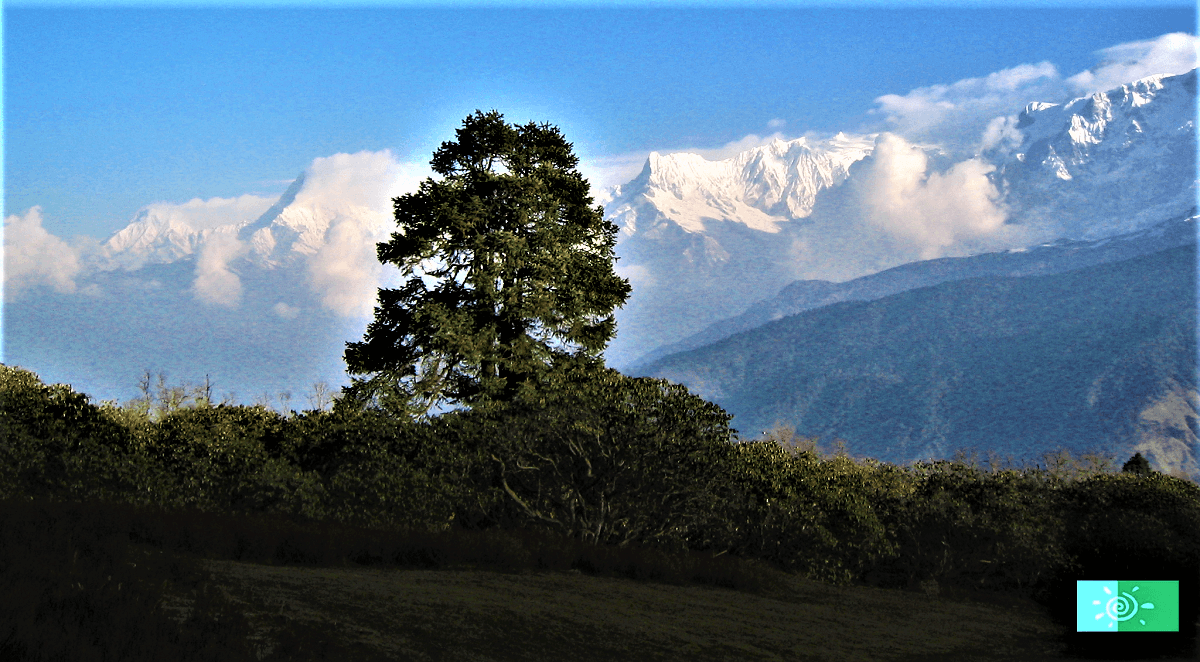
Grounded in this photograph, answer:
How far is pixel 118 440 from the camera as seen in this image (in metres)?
22.9

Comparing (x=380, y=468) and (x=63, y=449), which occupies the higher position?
(x=380, y=468)

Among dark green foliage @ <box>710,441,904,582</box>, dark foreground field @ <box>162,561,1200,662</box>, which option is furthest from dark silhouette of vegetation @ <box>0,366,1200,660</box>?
dark foreground field @ <box>162,561,1200,662</box>

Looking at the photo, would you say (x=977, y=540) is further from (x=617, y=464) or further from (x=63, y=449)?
(x=63, y=449)

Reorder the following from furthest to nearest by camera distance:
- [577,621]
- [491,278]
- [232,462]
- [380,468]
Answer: [491,278] → [232,462] → [380,468] → [577,621]

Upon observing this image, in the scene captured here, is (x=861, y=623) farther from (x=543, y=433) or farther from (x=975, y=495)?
(x=975, y=495)

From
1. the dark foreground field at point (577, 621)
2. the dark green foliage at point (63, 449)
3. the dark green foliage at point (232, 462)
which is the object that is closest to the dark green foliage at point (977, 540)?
the dark foreground field at point (577, 621)

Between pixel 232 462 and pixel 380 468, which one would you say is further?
pixel 232 462

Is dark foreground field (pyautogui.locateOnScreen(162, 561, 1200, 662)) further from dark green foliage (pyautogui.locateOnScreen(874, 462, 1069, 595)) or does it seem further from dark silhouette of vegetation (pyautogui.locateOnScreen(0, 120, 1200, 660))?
dark green foliage (pyautogui.locateOnScreen(874, 462, 1069, 595))

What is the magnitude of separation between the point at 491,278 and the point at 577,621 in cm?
1621

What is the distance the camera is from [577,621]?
11609 millimetres

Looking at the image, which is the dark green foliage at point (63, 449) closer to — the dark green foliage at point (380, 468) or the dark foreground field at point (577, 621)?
the dark green foliage at point (380, 468)

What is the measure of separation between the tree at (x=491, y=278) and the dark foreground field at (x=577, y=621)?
37.9 ft

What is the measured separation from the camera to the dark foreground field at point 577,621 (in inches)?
395

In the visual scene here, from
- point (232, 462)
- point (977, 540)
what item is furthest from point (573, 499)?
point (977, 540)
